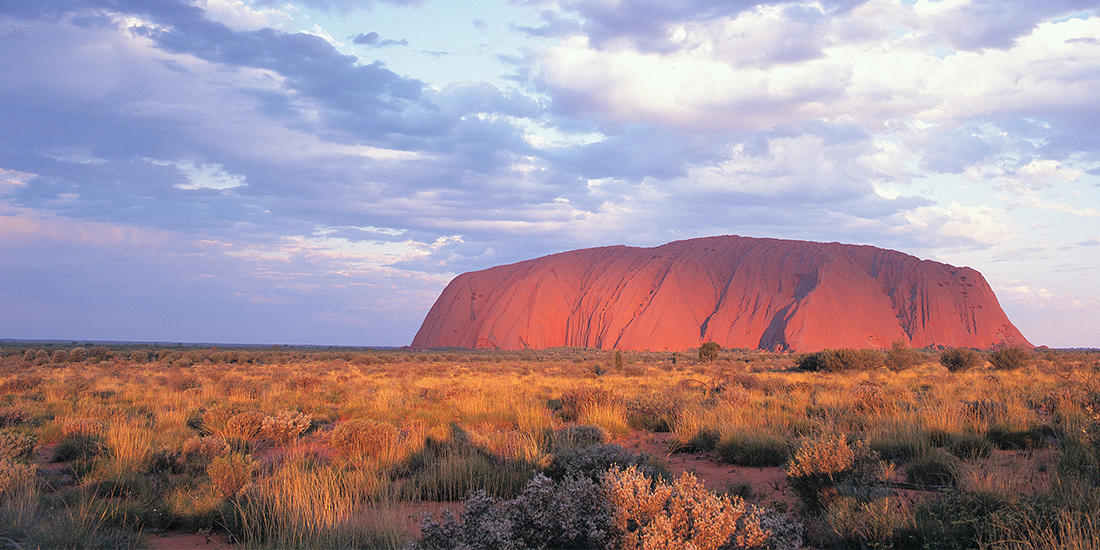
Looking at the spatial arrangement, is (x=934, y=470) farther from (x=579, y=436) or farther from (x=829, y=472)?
(x=579, y=436)

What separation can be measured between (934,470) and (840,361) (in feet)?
65.5

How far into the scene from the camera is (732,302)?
221 feet

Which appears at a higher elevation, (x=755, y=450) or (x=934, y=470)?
(x=934, y=470)

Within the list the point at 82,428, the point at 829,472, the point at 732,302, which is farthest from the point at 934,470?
the point at 732,302

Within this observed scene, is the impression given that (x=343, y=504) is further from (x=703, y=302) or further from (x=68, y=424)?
(x=703, y=302)

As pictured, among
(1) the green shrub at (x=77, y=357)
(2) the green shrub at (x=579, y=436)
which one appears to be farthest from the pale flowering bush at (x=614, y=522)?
(1) the green shrub at (x=77, y=357)

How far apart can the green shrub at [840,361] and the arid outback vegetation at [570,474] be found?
11.1m

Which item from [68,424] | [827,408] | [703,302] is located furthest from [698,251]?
[68,424]

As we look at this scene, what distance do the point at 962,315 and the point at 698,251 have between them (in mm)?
32078

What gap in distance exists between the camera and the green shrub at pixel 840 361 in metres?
23.9

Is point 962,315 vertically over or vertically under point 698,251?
under

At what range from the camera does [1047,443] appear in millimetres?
7379

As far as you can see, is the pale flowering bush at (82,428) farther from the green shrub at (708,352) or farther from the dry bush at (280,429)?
the green shrub at (708,352)

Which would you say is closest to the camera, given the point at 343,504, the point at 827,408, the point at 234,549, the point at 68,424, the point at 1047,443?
the point at 234,549
